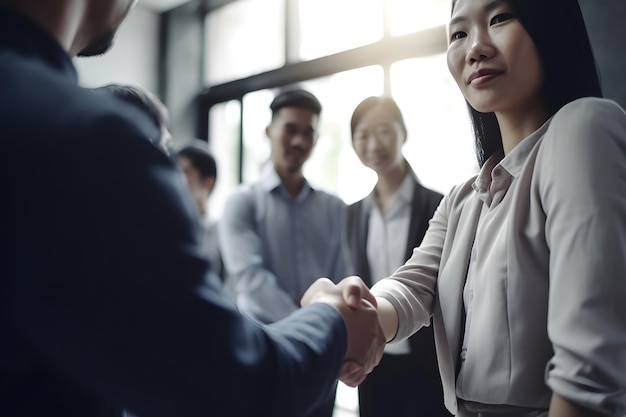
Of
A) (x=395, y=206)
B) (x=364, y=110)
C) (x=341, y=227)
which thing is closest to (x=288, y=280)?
(x=341, y=227)

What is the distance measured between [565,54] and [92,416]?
2.39 feet

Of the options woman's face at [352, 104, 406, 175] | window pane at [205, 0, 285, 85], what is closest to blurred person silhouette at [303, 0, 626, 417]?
woman's face at [352, 104, 406, 175]

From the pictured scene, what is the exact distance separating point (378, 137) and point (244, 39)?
2448 millimetres

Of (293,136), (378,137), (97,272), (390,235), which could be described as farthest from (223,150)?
(97,272)

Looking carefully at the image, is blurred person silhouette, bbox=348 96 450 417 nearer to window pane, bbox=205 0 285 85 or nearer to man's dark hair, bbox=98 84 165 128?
man's dark hair, bbox=98 84 165 128

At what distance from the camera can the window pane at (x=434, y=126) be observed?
113cm

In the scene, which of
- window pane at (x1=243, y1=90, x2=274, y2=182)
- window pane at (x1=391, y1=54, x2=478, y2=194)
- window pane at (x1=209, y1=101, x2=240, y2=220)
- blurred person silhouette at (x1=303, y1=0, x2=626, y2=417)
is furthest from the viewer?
window pane at (x1=209, y1=101, x2=240, y2=220)

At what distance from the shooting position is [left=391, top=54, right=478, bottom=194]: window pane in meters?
1.13

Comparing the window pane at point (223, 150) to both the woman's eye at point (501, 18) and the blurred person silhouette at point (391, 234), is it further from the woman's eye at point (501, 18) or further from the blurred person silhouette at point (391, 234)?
the woman's eye at point (501, 18)

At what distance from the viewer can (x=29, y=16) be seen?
1.76ft

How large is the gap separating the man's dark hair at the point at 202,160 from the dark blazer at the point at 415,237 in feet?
6.29

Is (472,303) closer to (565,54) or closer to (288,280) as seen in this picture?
(565,54)

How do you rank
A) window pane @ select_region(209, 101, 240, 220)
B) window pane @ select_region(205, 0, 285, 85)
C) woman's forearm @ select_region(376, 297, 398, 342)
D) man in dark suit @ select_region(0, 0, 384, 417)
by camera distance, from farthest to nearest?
window pane @ select_region(209, 101, 240, 220) < window pane @ select_region(205, 0, 285, 85) < woman's forearm @ select_region(376, 297, 398, 342) < man in dark suit @ select_region(0, 0, 384, 417)

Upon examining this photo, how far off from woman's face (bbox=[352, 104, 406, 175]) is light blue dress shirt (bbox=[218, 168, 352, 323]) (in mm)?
584
